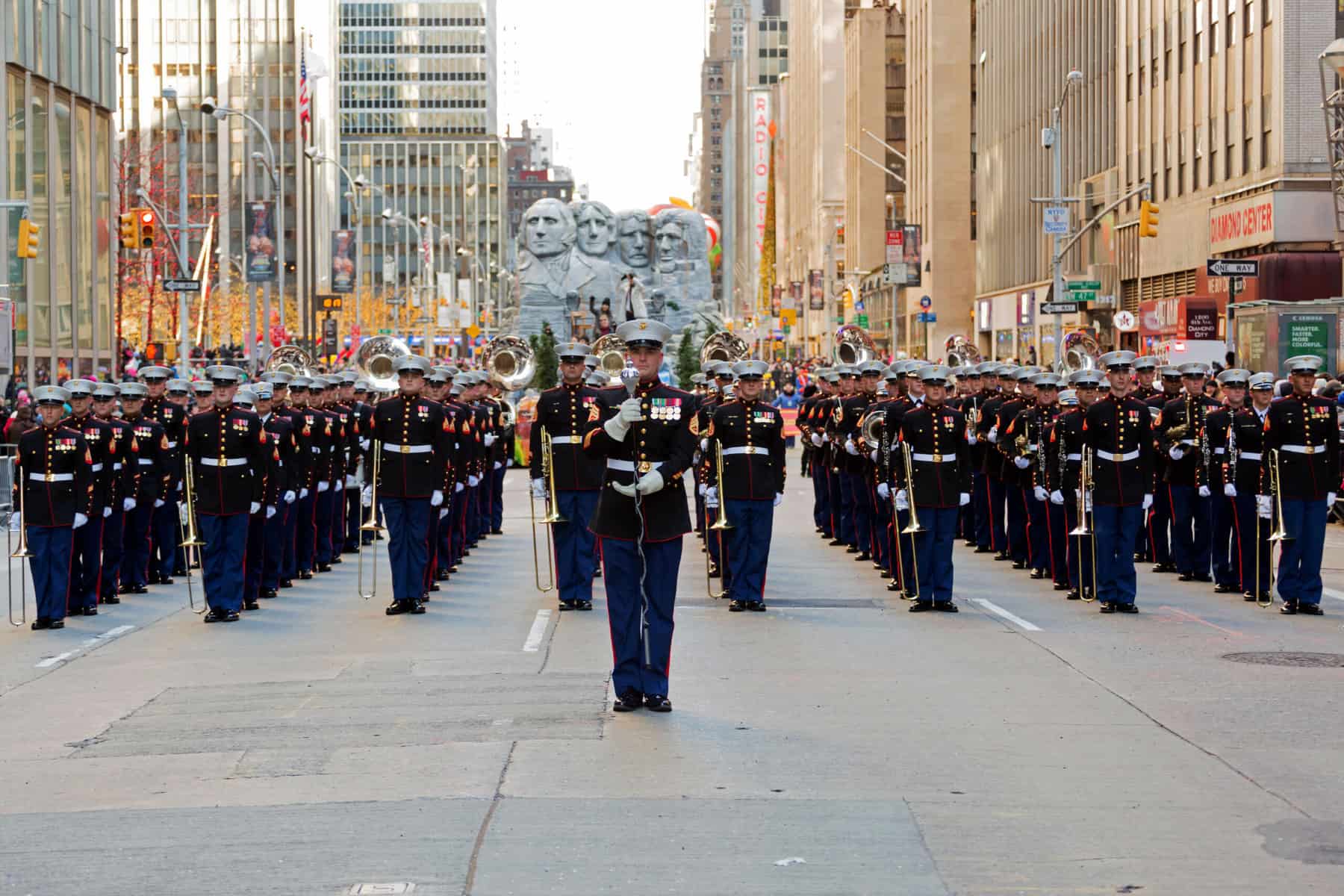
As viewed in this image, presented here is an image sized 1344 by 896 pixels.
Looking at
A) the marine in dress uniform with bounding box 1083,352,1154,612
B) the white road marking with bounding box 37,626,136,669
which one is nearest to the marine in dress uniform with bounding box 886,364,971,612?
the marine in dress uniform with bounding box 1083,352,1154,612

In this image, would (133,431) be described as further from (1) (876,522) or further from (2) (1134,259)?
(2) (1134,259)

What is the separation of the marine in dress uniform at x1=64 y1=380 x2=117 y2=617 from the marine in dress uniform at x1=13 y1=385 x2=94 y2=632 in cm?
26

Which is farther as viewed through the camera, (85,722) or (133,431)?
(133,431)

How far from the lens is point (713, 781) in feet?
29.1

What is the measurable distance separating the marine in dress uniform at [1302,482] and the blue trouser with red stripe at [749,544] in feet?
13.4

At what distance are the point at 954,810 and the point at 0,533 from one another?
1898 cm

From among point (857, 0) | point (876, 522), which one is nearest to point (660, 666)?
point (876, 522)

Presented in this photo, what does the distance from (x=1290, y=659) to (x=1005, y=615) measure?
310cm

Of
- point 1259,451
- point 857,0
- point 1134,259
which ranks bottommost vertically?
point 1259,451

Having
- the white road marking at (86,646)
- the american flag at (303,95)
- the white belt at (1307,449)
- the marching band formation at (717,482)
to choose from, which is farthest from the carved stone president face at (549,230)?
the white belt at (1307,449)

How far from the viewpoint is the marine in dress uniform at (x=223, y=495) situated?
51.7 ft

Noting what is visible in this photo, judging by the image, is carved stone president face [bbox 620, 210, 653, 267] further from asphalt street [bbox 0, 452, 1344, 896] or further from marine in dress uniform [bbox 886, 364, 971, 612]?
Answer: asphalt street [bbox 0, 452, 1344, 896]

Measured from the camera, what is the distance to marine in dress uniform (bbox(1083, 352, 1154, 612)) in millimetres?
15773

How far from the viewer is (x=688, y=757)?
9453 mm
